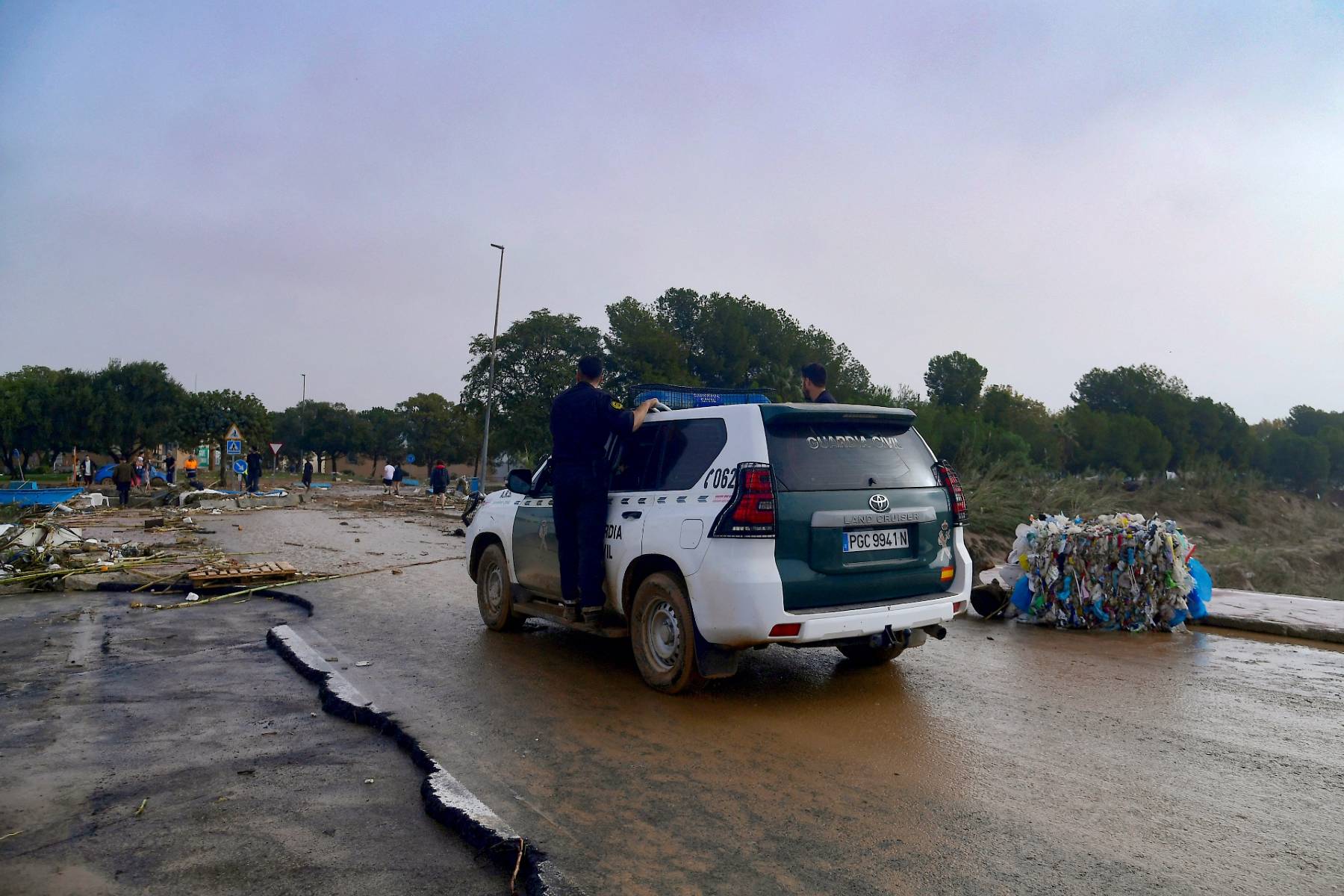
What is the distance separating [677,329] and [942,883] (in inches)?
2289

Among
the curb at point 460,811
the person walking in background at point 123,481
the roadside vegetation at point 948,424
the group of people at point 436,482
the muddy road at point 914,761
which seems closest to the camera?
the curb at point 460,811

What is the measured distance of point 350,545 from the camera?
17016mm

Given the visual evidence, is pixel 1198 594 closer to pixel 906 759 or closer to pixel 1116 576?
pixel 1116 576

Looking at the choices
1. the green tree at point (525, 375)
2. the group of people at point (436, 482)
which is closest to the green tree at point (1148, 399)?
the green tree at point (525, 375)

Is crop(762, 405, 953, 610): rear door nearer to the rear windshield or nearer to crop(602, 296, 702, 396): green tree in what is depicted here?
the rear windshield

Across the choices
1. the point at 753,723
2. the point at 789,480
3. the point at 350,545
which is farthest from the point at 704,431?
the point at 350,545

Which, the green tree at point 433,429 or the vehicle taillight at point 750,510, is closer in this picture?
the vehicle taillight at point 750,510

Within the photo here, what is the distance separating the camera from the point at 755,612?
5.04m

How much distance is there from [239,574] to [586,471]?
6825 mm

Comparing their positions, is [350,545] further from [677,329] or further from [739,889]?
[677,329]

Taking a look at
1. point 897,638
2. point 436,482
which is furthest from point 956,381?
A: point 897,638

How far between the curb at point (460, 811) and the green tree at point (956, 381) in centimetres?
6918

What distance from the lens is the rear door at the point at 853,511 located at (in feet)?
17.2

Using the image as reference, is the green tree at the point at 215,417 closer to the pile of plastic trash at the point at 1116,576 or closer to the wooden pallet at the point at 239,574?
the wooden pallet at the point at 239,574
